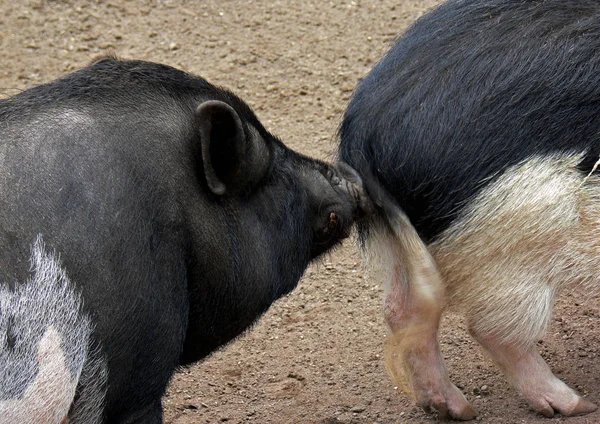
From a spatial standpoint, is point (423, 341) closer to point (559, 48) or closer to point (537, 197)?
point (537, 197)

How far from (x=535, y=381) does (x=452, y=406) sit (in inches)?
11.7

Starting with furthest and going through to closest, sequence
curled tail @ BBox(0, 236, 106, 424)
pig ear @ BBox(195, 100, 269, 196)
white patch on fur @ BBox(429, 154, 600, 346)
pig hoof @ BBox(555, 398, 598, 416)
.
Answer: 1. pig hoof @ BBox(555, 398, 598, 416)
2. white patch on fur @ BBox(429, 154, 600, 346)
3. pig ear @ BBox(195, 100, 269, 196)
4. curled tail @ BBox(0, 236, 106, 424)

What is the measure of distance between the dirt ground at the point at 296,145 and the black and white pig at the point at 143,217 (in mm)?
895

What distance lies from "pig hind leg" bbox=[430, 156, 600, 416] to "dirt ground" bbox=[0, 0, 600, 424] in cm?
25

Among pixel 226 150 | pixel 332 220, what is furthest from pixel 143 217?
pixel 332 220

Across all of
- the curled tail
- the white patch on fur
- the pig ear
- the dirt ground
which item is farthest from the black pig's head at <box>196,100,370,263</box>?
the dirt ground

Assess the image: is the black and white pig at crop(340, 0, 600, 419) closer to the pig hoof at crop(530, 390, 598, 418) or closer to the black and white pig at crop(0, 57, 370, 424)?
the pig hoof at crop(530, 390, 598, 418)

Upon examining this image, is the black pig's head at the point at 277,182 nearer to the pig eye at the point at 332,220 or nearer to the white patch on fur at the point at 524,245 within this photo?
the pig eye at the point at 332,220

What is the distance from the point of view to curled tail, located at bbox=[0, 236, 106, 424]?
106 inches

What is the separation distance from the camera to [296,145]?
539cm

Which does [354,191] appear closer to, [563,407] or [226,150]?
[226,150]

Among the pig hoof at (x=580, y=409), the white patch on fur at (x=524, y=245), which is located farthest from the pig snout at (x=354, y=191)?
the pig hoof at (x=580, y=409)

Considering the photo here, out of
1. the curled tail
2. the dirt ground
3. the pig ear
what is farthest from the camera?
the dirt ground

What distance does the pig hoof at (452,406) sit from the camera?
3.67 m
